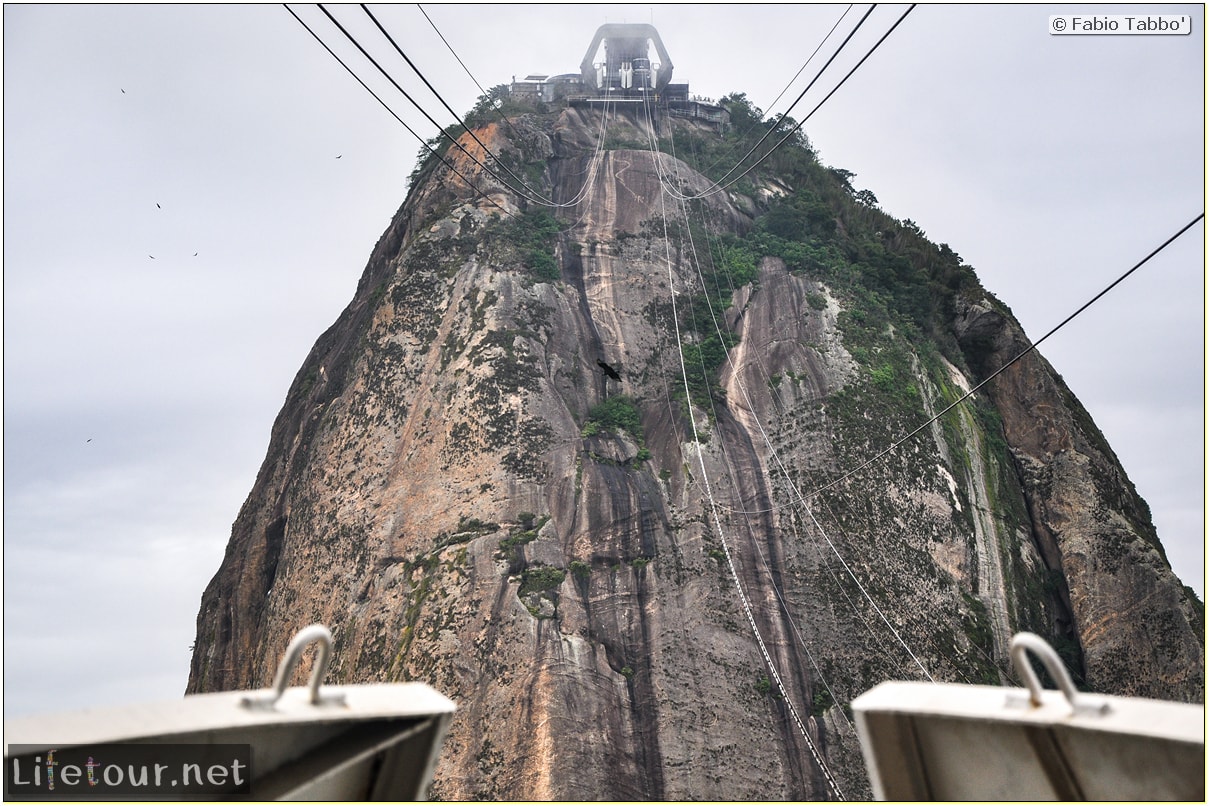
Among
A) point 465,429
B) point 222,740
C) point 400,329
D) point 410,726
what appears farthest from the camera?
point 400,329

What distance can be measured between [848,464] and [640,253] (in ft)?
39.4

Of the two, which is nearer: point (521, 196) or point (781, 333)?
point (781, 333)

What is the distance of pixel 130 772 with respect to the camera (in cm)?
667

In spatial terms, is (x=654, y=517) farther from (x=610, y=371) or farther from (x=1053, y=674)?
(x=1053, y=674)

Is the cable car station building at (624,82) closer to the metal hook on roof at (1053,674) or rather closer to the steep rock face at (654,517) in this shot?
the steep rock face at (654,517)

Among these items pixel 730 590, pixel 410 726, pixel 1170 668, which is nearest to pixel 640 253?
pixel 730 590

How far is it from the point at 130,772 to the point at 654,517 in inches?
982

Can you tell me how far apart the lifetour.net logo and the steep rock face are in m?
18.8

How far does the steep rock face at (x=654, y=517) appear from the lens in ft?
88.6

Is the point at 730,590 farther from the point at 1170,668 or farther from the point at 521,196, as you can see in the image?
the point at 521,196

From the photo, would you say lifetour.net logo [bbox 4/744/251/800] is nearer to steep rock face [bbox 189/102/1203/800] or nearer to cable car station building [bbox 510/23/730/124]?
steep rock face [bbox 189/102/1203/800]

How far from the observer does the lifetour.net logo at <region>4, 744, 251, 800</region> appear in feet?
21.1

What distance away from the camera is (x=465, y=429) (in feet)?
107

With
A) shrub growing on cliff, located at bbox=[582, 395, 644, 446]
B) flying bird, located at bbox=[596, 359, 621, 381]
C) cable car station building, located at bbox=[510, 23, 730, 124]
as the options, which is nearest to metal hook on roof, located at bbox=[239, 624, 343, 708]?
shrub growing on cliff, located at bbox=[582, 395, 644, 446]
